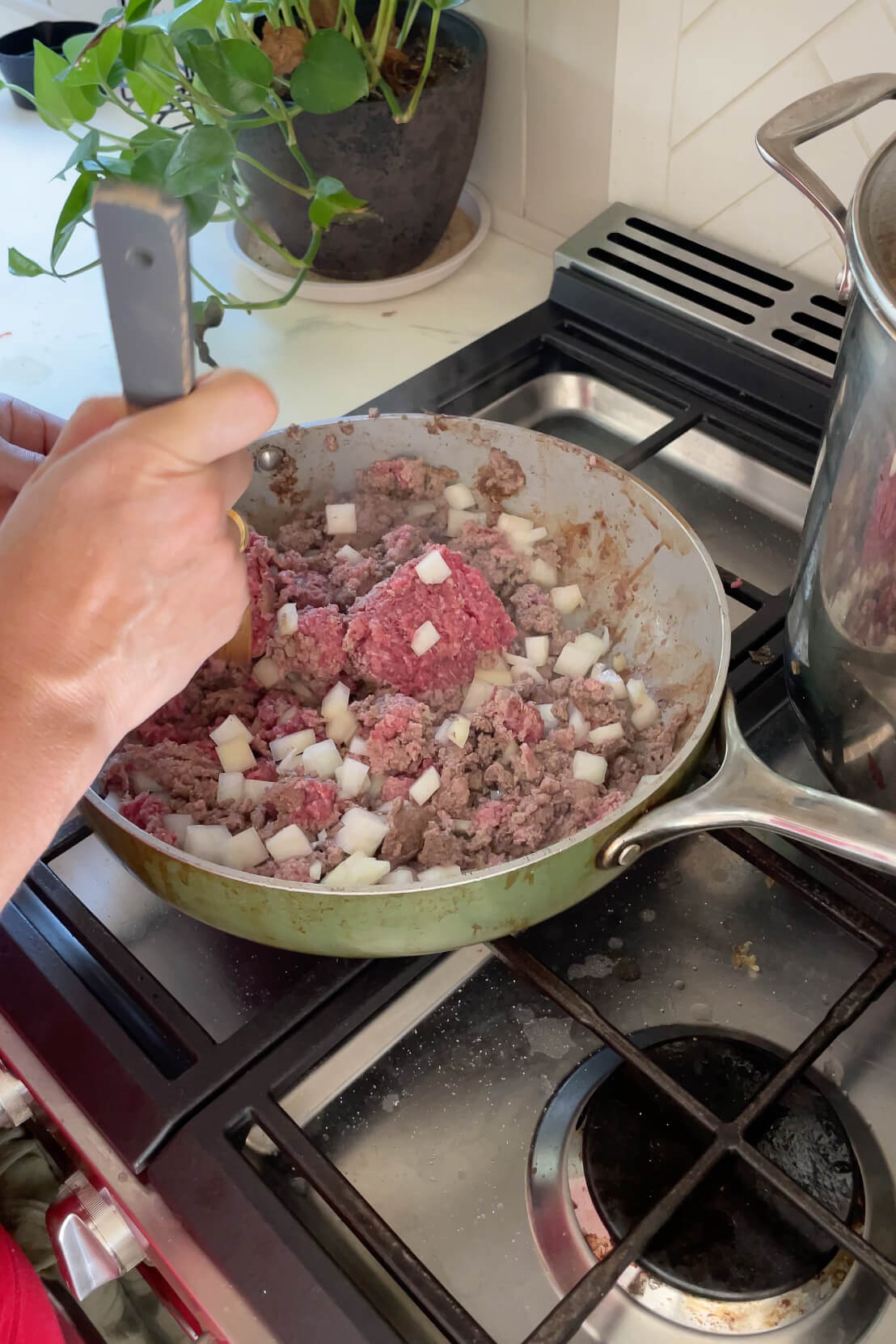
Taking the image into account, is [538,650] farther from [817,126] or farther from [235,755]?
[817,126]

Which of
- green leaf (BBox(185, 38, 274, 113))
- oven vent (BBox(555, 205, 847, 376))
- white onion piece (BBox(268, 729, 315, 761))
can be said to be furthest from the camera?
oven vent (BBox(555, 205, 847, 376))

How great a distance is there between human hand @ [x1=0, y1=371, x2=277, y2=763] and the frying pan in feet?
0.40

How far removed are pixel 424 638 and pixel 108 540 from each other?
32 cm

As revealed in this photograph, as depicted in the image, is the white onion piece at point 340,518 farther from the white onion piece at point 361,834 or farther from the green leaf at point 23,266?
the green leaf at point 23,266

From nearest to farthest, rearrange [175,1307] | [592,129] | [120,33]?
[175,1307] → [120,33] → [592,129]

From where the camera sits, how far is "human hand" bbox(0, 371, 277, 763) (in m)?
0.51

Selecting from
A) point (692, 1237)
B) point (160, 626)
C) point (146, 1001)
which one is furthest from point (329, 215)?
point (692, 1237)

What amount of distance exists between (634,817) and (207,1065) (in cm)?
29

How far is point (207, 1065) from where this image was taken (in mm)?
656

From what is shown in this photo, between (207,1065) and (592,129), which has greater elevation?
(592,129)

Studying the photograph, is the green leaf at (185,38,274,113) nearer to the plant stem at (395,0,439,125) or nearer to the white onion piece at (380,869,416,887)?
the plant stem at (395,0,439,125)

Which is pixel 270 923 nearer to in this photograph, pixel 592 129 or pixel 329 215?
pixel 329 215

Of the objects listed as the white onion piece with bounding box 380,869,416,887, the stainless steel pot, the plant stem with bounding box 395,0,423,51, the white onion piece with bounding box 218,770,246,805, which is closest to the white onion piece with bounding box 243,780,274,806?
the white onion piece with bounding box 218,770,246,805

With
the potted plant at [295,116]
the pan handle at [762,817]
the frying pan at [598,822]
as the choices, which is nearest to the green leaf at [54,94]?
the potted plant at [295,116]
